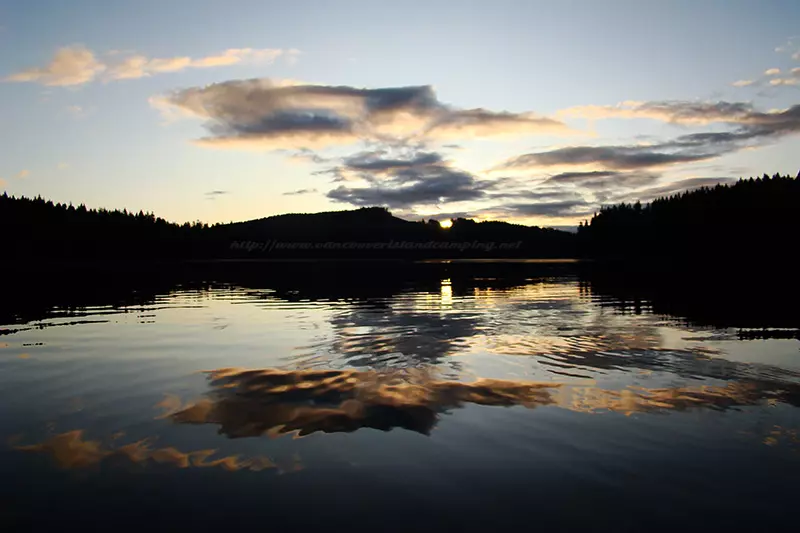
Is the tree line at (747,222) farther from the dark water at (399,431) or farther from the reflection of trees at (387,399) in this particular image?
the reflection of trees at (387,399)

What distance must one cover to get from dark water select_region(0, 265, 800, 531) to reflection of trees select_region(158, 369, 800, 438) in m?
0.09

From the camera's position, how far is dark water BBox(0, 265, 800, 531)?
8375 mm

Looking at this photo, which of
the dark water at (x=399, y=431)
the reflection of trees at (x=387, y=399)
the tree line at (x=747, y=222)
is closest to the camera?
the dark water at (x=399, y=431)

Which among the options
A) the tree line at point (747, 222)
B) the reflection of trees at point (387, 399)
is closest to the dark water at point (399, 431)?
the reflection of trees at point (387, 399)

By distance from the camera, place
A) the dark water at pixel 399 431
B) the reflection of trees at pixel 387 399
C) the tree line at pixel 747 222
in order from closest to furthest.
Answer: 1. the dark water at pixel 399 431
2. the reflection of trees at pixel 387 399
3. the tree line at pixel 747 222

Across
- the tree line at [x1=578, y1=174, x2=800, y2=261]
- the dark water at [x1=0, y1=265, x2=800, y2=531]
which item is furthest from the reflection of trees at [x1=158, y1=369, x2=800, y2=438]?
the tree line at [x1=578, y1=174, x2=800, y2=261]

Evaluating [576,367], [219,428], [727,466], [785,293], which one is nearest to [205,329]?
[219,428]

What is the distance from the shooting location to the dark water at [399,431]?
8.38 meters

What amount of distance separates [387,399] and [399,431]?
8.97ft

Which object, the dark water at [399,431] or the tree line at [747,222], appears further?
A: the tree line at [747,222]

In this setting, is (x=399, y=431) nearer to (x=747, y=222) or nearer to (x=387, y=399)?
(x=387, y=399)

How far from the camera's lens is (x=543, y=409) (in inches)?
539

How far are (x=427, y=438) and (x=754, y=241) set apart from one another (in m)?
205

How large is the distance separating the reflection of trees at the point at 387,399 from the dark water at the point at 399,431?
0.09 meters
